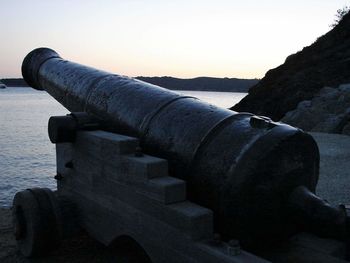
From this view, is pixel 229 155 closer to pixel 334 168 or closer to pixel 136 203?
pixel 136 203

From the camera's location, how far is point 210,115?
366cm

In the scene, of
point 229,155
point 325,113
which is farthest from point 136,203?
point 325,113

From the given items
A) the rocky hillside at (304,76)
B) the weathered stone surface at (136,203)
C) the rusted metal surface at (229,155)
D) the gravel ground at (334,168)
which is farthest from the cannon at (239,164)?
the rocky hillside at (304,76)

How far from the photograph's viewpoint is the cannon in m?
3.12

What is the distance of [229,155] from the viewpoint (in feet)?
10.5

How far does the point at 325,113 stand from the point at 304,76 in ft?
19.9

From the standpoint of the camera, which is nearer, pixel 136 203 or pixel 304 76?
pixel 136 203

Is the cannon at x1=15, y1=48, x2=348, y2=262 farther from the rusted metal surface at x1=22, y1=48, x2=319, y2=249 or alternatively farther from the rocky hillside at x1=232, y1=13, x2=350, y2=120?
the rocky hillside at x1=232, y1=13, x2=350, y2=120

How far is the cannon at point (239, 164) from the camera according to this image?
3.12m

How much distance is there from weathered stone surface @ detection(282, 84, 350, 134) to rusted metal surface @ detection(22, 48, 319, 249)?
10357mm

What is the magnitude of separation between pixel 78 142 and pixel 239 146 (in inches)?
75.5

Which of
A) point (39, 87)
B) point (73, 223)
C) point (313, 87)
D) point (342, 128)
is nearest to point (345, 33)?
point (313, 87)

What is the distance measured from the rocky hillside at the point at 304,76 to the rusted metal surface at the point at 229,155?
48.9 ft

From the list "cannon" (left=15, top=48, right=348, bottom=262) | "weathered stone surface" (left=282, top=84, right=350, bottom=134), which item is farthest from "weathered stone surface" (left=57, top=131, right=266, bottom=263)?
"weathered stone surface" (left=282, top=84, right=350, bottom=134)
